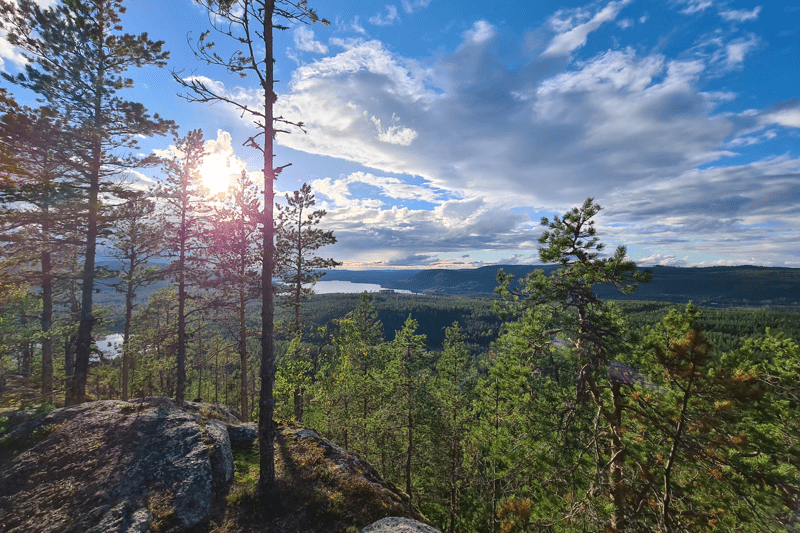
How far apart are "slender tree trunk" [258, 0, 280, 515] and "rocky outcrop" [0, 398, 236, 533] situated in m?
1.37

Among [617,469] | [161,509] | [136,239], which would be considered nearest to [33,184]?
[136,239]

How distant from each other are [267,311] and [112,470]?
5.70 metres

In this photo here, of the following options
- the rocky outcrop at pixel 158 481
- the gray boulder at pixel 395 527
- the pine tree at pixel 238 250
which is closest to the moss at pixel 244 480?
the rocky outcrop at pixel 158 481

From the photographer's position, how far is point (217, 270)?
17.8 meters

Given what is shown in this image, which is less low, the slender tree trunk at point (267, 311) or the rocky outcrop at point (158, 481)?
the slender tree trunk at point (267, 311)

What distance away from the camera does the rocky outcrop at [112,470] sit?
683 centimetres

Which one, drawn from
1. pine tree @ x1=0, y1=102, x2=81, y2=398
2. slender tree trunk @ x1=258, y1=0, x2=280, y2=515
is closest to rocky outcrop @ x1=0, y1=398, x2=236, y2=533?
slender tree trunk @ x1=258, y1=0, x2=280, y2=515

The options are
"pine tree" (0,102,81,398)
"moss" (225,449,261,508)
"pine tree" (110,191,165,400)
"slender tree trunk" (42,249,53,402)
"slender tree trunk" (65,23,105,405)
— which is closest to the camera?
"moss" (225,449,261,508)

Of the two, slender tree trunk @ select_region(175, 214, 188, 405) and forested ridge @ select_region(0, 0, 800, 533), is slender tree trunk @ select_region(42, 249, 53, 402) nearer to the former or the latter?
forested ridge @ select_region(0, 0, 800, 533)

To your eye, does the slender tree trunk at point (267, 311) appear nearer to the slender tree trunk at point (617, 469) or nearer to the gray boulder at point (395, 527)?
the gray boulder at point (395, 527)

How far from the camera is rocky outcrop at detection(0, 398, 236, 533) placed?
683cm

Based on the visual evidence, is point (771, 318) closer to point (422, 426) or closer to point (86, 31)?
point (422, 426)

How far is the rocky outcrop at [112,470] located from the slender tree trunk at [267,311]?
1.37 meters

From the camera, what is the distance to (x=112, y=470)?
7.91 meters
